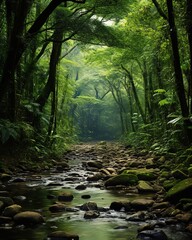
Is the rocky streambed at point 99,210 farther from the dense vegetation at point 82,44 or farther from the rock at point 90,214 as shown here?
the dense vegetation at point 82,44

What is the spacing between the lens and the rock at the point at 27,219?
419cm

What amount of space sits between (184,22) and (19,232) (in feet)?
17.4

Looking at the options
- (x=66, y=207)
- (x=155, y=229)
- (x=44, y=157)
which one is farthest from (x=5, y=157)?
(x=155, y=229)

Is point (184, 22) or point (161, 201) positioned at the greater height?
point (184, 22)

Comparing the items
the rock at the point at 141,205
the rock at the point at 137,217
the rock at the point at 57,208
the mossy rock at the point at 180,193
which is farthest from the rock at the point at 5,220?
the mossy rock at the point at 180,193

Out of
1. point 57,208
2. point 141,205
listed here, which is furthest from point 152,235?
point 57,208

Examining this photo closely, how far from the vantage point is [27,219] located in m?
4.21

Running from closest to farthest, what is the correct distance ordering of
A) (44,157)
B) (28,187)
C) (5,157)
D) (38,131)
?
(28,187) < (5,157) < (44,157) < (38,131)

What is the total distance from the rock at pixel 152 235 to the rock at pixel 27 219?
134 cm

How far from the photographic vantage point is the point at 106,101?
47.8m

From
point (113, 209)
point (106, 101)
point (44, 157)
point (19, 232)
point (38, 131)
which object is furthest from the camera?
point (106, 101)

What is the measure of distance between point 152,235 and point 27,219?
1614mm

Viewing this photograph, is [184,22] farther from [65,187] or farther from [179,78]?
[65,187]

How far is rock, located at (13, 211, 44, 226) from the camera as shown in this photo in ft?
13.7
